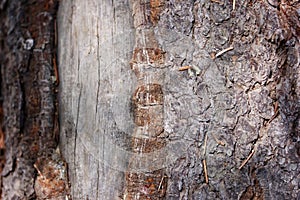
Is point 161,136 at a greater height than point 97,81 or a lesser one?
lesser

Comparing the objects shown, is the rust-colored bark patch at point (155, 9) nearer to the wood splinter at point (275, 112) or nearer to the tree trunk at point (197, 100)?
the tree trunk at point (197, 100)

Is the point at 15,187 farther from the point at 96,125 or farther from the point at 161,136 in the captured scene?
the point at 161,136

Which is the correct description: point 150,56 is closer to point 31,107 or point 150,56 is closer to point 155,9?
point 155,9

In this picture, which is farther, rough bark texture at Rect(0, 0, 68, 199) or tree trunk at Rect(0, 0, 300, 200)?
rough bark texture at Rect(0, 0, 68, 199)

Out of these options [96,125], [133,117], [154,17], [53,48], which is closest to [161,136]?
[133,117]

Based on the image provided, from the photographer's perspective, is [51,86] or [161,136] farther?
[51,86]

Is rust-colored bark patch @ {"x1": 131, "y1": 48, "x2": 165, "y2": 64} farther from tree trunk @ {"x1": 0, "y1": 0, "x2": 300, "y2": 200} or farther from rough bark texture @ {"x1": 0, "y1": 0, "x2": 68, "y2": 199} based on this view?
rough bark texture @ {"x1": 0, "y1": 0, "x2": 68, "y2": 199}

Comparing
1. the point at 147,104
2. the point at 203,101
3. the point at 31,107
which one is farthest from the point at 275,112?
the point at 31,107

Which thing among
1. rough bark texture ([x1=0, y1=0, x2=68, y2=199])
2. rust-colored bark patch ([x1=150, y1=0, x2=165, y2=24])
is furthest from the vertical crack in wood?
rough bark texture ([x1=0, y1=0, x2=68, y2=199])
